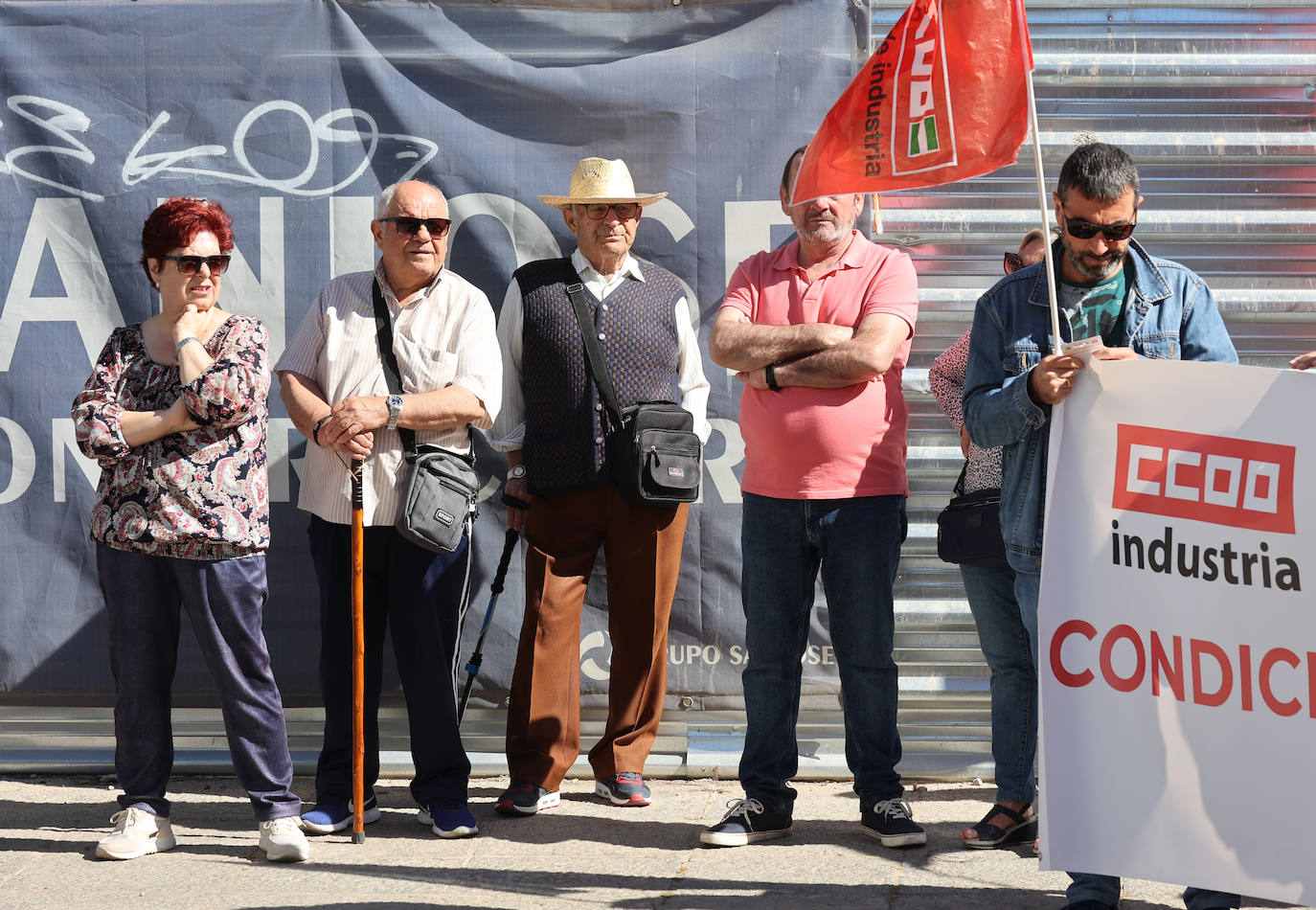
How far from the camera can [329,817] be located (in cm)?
452

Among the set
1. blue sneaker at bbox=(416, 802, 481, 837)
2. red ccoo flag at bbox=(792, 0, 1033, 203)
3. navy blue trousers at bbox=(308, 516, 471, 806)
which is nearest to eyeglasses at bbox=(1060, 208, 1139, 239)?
red ccoo flag at bbox=(792, 0, 1033, 203)

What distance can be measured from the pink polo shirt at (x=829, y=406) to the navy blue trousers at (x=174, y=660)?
66.5 inches

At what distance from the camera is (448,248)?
17.7 ft

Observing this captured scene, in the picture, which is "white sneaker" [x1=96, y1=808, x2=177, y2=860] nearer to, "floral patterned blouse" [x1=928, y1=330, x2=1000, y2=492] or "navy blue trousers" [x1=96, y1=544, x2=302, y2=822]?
"navy blue trousers" [x1=96, y1=544, x2=302, y2=822]

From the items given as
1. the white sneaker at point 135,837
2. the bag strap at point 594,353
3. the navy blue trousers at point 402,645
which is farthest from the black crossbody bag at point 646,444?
the white sneaker at point 135,837

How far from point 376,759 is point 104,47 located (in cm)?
301

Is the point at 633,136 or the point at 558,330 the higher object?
the point at 633,136

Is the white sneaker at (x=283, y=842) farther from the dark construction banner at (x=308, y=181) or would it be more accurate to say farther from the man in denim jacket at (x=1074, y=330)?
the man in denim jacket at (x=1074, y=330)

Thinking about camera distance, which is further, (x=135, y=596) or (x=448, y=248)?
(x=448, y=248)

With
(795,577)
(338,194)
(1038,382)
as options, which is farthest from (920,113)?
(338,194)

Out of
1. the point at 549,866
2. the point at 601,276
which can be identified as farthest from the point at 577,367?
the point at 549,866

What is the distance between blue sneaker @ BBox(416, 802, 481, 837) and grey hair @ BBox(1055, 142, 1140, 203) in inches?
109

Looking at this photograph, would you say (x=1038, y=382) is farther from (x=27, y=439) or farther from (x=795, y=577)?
(x=27, y=439)

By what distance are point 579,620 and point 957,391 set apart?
1604 millimetres
